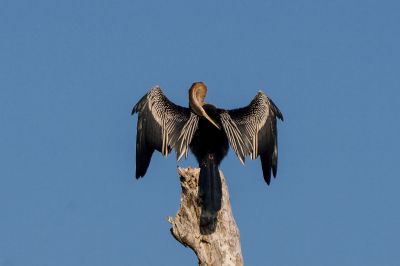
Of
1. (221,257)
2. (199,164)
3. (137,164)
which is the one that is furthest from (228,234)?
(137,164)

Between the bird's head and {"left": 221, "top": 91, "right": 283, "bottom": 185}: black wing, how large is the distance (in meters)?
0.22

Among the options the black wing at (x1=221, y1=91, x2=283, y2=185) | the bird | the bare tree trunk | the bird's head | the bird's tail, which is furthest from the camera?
the bird's head

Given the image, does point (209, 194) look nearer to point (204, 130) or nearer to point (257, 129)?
point (204, 130)

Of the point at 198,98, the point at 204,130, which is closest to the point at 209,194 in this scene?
the point at 204,130

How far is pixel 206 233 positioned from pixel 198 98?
2581mm

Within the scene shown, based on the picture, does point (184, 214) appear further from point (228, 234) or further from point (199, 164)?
point (199, 164)

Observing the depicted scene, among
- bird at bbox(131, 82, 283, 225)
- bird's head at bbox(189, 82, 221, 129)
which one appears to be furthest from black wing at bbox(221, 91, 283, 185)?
bird's head at bbox(189, 82, 221, 129)

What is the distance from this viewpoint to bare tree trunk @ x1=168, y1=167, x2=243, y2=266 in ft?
31.4

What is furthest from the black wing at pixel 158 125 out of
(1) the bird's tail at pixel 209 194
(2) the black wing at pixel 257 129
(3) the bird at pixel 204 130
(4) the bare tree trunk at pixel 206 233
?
(4) the bare tree trunk at pixel 206 233

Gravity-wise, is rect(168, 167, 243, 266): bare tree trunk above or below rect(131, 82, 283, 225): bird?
below

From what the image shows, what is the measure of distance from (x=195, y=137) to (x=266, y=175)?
3.54 feet

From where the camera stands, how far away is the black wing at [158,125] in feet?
37.3

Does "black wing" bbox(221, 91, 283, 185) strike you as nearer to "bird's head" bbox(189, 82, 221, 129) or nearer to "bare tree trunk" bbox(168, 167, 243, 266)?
"bird's head" bbox(189, 82, 221, 129)

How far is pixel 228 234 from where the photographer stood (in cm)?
970
